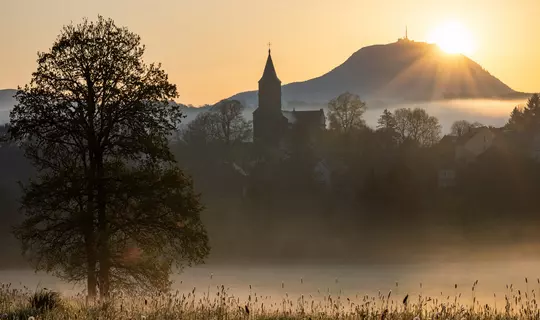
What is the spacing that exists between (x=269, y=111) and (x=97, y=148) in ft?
387

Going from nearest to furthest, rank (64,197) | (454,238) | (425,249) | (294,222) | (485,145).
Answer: (64,197) < (425,249) < (454,238) < (294,222) < (485,145)

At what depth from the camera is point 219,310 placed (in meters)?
12.1

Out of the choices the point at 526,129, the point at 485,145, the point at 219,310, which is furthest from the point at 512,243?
the point at 219,310

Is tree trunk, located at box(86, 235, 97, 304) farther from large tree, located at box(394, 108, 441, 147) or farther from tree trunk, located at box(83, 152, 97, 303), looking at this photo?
large tree, located at box(394, 108, 441, 147)

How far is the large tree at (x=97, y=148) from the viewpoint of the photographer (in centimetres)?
2225

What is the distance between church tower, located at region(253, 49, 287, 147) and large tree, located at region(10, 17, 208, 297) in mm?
108155

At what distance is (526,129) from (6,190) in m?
75.8

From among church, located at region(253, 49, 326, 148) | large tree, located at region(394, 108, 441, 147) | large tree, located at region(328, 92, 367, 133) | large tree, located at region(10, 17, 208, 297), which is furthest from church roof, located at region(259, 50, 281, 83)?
large tree, located at region(10, 17, 208, 297)

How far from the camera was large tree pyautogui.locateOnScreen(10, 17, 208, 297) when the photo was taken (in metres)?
22.2

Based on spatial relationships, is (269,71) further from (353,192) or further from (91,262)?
(91,262)

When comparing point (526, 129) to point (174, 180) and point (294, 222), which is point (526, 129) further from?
point (174, 180)

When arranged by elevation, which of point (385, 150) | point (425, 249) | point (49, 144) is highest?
point (385, 150)

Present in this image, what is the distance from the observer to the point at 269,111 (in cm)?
14000

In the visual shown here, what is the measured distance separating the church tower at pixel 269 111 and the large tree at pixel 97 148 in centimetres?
10816
